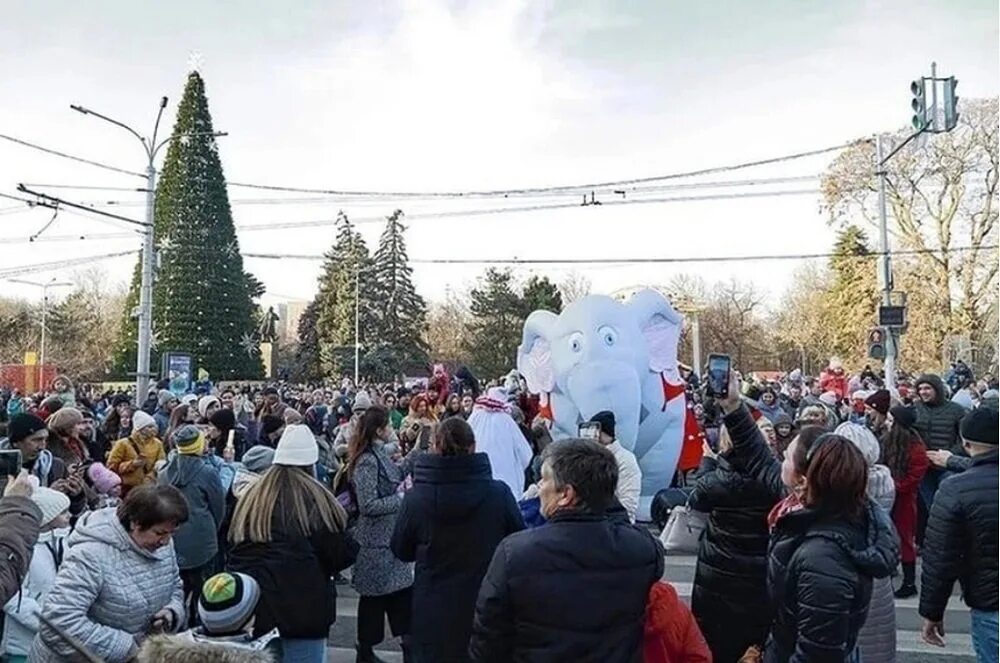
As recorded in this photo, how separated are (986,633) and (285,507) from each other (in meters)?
3.40

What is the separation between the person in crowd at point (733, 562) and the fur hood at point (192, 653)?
2365 mm

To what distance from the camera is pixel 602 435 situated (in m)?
6.47

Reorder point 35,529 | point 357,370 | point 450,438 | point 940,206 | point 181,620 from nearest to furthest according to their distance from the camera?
1. point 35,529
2. point 181,620
3. point 450,438
4. point 940,206
5. point 357,370

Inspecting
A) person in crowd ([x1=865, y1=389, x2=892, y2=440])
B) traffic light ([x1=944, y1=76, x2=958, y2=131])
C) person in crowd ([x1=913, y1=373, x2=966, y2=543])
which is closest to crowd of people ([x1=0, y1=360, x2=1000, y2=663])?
person in crowd ([x1=865, y1=389, x2=892, y2=440])

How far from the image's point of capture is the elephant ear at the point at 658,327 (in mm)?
11656

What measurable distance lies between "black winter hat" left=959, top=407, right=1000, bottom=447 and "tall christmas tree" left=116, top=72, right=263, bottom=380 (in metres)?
40.2

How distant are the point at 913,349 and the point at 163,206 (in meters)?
32.5

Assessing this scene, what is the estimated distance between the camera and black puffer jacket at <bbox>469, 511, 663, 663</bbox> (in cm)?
287

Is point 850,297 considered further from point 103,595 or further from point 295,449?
point 103,595

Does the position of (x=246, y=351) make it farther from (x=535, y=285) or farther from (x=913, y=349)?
(x=913, y=349)

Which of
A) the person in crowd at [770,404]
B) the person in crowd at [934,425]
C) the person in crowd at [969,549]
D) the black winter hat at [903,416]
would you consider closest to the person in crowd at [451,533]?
the person in crowd at [969,549]

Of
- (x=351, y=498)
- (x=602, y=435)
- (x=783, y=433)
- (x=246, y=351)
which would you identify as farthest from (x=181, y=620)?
(x=246, y=351)

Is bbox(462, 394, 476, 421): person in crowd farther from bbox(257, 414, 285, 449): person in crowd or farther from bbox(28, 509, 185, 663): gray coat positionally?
bbox(28, 509, 185, 663): gray coat

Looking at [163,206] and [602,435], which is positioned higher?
[163,206]
